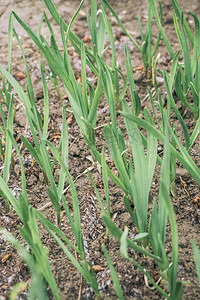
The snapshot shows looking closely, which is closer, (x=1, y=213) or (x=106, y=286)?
(x=106, y=286)

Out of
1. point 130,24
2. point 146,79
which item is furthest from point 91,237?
point 130,24

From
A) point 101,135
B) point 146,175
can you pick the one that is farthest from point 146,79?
point 146,175

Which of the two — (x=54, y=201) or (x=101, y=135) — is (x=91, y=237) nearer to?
(x=54, y=201)

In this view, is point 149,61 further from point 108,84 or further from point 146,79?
point 108,84

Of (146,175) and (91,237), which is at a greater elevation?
(146,175)

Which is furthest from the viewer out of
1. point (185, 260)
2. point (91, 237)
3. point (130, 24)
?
point (130, 24)

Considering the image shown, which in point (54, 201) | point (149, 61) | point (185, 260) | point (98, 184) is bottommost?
point (185, 260)

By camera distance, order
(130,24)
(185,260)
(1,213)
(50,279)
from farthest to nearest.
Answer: (130,24) → (1,213) → (185,260) → (50,279)

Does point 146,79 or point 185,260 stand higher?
point 146,79

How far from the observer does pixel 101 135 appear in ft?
5.94

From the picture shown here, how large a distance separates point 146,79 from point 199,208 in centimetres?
83

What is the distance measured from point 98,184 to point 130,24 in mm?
1243

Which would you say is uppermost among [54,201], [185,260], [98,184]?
[54,201]

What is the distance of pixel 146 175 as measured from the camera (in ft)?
3.94
